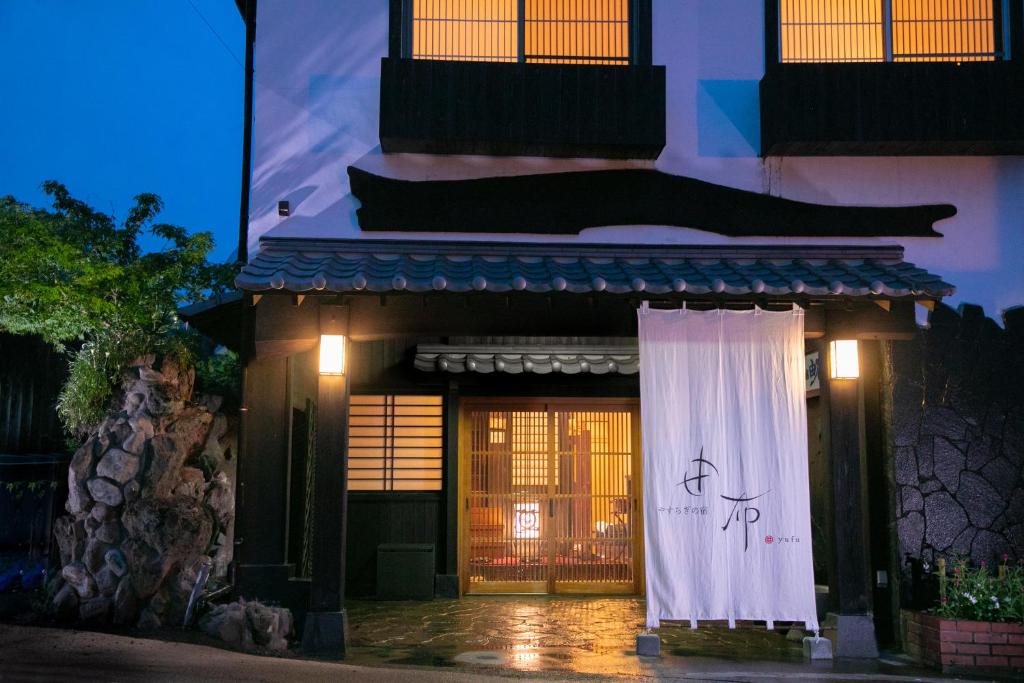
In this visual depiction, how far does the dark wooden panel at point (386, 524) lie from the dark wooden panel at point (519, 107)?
555cm

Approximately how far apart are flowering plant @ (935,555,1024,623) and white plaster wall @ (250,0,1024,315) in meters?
3.03

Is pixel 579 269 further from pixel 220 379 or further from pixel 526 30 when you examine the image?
pixel 220 379

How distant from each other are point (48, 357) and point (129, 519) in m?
4.64

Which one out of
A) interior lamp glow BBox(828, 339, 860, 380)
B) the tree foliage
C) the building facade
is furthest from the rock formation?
interior lamp glow BBox(828, 339, 860, 380)

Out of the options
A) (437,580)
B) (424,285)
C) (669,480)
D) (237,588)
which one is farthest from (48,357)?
(669,480)

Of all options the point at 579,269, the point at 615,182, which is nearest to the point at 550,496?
the point at 615,182

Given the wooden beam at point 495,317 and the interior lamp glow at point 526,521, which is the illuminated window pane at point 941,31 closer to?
the wooden beam at point 495,317

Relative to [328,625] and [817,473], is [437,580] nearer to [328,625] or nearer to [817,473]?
[328,625]

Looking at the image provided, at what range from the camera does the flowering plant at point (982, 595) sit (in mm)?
8492

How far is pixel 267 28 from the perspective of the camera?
33.9ft

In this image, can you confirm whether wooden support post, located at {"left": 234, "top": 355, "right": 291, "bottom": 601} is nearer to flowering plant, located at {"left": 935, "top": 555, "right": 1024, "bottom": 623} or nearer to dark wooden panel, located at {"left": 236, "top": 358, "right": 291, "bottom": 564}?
dark wooden panel, located at {"left": 236, "top": 358, "right": 291, "bottom": 564}

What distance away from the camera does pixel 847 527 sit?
8.92 m

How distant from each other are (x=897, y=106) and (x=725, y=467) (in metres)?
4.64

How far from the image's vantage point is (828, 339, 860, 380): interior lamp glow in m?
9.04
